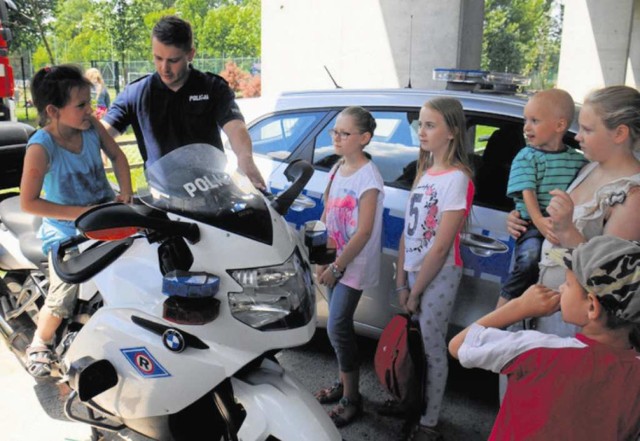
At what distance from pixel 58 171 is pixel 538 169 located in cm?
206

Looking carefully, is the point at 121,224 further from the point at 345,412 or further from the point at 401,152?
the point at 401,152

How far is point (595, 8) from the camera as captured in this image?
1991 cm

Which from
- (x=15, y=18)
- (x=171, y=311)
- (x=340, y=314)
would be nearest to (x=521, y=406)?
(x=171, y=311)

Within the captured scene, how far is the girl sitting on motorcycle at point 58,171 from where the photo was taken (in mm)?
2566

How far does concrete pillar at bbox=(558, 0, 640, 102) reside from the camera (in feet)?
63.8

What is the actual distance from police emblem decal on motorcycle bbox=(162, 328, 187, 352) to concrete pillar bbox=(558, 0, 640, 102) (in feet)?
63.2

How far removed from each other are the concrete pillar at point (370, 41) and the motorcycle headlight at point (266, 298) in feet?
23.6

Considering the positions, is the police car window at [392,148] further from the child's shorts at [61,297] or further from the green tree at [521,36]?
the green tree at [521,36]

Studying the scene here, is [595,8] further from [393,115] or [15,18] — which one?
[15,18]

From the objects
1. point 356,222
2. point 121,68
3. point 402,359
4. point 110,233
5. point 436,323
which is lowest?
point 402,359

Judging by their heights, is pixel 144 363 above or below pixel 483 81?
below

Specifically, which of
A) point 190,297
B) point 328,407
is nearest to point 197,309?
point 190,297

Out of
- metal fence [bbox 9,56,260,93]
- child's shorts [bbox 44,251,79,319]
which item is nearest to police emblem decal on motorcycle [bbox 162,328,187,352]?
child's shorts [bbox 44,251,79,319]

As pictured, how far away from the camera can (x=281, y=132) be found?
387cm
